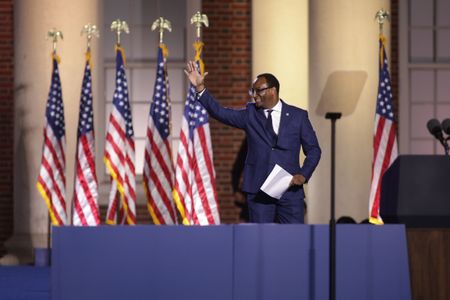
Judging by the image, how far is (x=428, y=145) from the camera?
14445 millimetres

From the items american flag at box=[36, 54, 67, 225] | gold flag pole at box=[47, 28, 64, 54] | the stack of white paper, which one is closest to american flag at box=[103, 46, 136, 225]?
american flag at box=[36, 54, 67, 225]

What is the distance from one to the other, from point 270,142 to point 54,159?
4271 millimetres

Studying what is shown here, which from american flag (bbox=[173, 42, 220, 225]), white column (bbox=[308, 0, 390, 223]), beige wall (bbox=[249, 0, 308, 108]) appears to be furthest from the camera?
beige wall (bbox=[249, 0, 308, 108])

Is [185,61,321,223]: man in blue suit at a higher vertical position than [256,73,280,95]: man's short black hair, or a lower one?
lower

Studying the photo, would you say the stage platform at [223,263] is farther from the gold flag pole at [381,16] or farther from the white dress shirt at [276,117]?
the gold flag pole at [381,16]

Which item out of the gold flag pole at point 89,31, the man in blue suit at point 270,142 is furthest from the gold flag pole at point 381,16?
the man in blue suit at point 270,142

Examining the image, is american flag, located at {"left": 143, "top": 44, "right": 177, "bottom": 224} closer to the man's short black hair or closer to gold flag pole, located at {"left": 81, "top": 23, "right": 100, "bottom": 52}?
gold flag pole, located at {"left": 81, "top": 23, "right": 100, "bottom": 52}

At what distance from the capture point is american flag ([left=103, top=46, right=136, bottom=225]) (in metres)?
11.4

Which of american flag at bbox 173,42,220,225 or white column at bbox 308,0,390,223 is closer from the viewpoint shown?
american flag at bbox 173,42,220,225

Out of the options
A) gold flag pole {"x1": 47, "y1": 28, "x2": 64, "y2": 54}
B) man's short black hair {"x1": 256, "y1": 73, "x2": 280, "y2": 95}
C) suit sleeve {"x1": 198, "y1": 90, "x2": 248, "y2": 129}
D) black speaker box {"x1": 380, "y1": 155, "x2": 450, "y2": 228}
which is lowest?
black speaker box {"x1": 380, "y1": 155, "x2": 450, "y2": 228}

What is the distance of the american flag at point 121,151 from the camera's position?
37.4 feet

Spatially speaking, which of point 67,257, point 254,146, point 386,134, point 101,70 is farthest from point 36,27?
point 67,257

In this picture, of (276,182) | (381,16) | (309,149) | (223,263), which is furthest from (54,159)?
(223,263)

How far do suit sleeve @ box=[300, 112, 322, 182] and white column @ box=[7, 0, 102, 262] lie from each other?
16.1 feet
